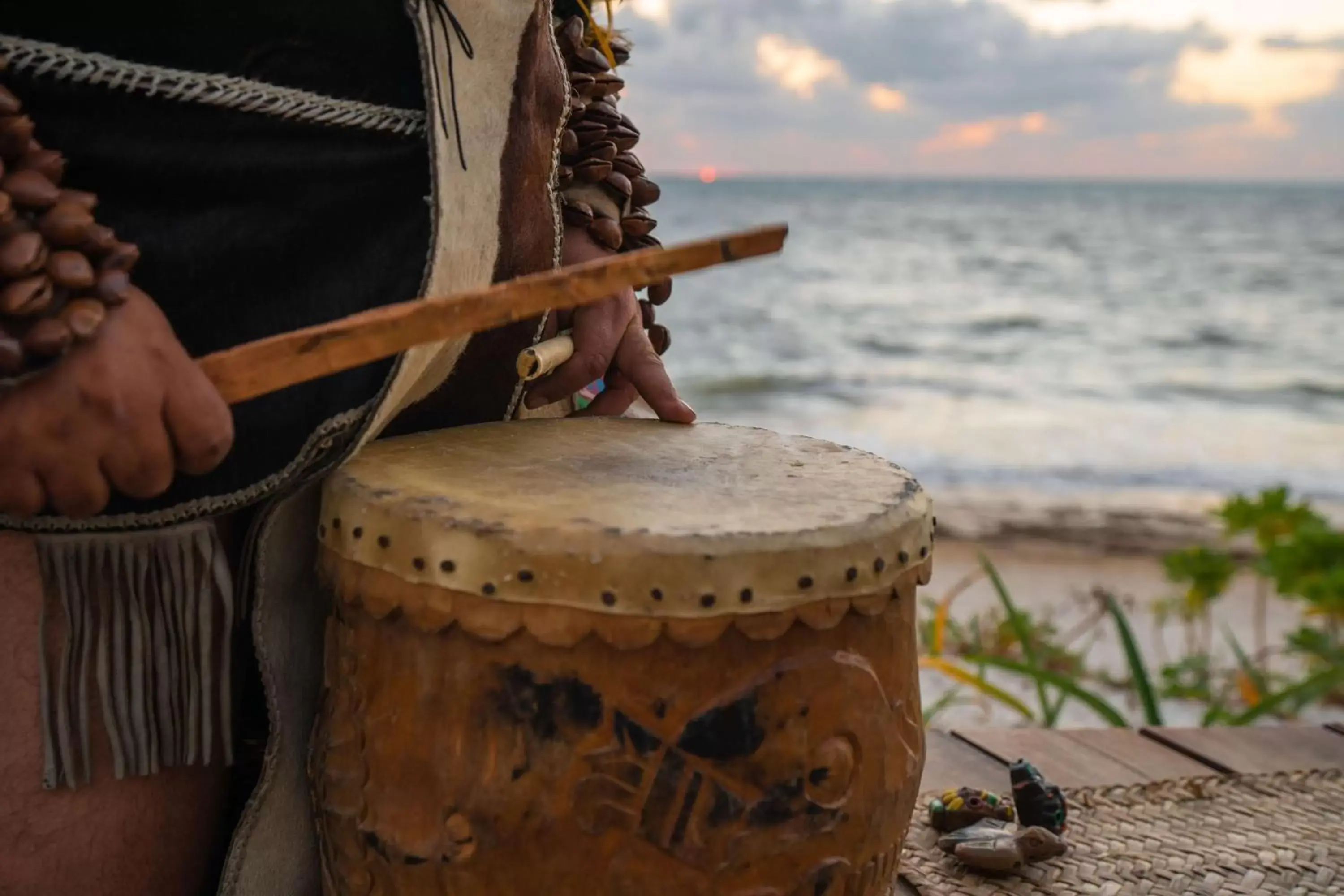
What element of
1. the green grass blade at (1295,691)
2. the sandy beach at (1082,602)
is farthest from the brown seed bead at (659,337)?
the sandy beach at (1082,602)

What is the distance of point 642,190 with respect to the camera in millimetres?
1325

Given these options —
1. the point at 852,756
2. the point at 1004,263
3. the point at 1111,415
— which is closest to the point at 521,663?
the point at 852,756

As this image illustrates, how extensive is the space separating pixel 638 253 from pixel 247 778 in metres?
0.61

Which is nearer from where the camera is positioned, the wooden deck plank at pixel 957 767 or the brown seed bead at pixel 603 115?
the brown seed bead at pixel 603 115

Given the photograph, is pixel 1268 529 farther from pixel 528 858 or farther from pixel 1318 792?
pixel 528 858

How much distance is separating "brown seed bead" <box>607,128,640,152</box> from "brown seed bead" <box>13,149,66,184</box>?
61cm

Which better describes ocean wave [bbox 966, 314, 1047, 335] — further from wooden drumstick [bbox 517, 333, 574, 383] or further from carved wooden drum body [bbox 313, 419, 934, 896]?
carved wooden drum body [bbox 313, 419, 934, 896]

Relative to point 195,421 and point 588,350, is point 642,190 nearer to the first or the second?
point 588,350

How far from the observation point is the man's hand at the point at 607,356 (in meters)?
1.23

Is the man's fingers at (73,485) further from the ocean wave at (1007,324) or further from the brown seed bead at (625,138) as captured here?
the ocean wave at (1007,324)

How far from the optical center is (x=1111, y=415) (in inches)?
316

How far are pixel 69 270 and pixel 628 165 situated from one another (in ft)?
2.23

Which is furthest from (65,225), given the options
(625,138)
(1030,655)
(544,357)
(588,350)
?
(1030,655)

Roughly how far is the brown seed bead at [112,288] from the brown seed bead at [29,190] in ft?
0.17
